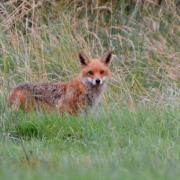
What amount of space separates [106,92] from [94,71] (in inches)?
33.4

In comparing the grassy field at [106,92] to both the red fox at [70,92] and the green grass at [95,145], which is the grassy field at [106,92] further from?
the red fox at [70,92]

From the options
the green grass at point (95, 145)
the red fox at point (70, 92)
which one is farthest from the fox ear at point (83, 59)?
the green grass at point (95, 145)

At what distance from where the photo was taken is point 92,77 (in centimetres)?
1143

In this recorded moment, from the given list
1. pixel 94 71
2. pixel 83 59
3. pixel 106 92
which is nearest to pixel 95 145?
pixel 94 71

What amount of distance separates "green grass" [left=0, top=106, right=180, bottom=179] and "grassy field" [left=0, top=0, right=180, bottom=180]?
0.01m

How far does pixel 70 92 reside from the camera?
11.3 m

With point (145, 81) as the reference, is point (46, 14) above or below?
above

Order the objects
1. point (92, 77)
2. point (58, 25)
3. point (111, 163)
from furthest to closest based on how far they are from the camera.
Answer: point (58, 25)
point (92, 77)
point (111, 163)

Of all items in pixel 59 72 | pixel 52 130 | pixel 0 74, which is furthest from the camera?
pixel 59 72

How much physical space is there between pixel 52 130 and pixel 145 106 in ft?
6.16

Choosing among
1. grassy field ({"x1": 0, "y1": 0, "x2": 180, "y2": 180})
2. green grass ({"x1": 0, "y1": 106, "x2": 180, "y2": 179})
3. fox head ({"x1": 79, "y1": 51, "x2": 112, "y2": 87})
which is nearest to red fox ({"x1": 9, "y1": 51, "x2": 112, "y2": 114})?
fox head ({"x1": 79, "y1": 51, "x2": 112, "y2": 87})

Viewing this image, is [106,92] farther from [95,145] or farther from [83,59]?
[95,145]

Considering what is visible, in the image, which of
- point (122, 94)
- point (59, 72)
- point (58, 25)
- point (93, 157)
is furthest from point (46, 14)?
point (93, 157)

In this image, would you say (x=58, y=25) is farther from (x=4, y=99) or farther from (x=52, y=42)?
(x=4, y=99)
